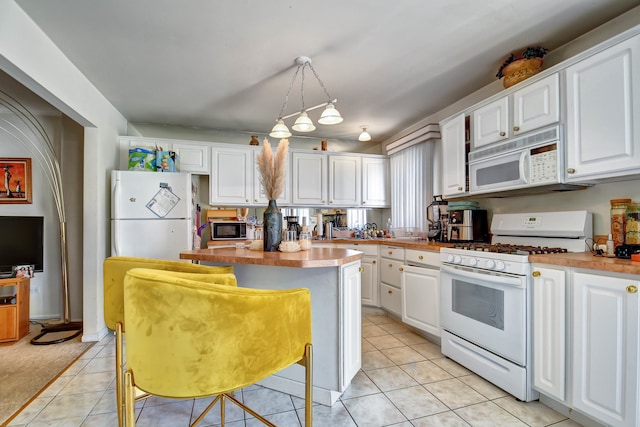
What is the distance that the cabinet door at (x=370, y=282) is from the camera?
3.66 m

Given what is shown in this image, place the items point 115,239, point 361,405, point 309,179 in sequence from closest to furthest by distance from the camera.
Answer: point 361,405 < point 115,239 < point 309,179

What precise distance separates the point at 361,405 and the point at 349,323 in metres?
0.48

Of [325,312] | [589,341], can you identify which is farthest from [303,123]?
[589,341]

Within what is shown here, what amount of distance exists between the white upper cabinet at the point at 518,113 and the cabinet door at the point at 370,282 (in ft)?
5.71

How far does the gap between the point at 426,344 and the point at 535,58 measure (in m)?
2.48

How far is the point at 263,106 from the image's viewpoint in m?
3.41

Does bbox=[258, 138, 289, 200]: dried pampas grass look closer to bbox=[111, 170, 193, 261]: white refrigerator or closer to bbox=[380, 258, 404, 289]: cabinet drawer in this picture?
bbox=[111, 170, 193, 261]: white refrigerator

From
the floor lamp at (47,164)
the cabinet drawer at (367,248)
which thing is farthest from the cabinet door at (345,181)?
the floor lamp at (47,164)

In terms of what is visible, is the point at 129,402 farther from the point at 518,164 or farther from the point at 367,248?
the point at 367,248

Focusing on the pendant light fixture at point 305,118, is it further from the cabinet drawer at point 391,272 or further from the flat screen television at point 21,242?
the flat screen television at point 21,242

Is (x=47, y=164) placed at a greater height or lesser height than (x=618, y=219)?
greater

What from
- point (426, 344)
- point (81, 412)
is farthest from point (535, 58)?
point (81, 412)

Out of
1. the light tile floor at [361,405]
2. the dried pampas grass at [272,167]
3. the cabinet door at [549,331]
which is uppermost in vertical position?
the dried pampas grass at [272,167]

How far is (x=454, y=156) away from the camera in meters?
2.87
